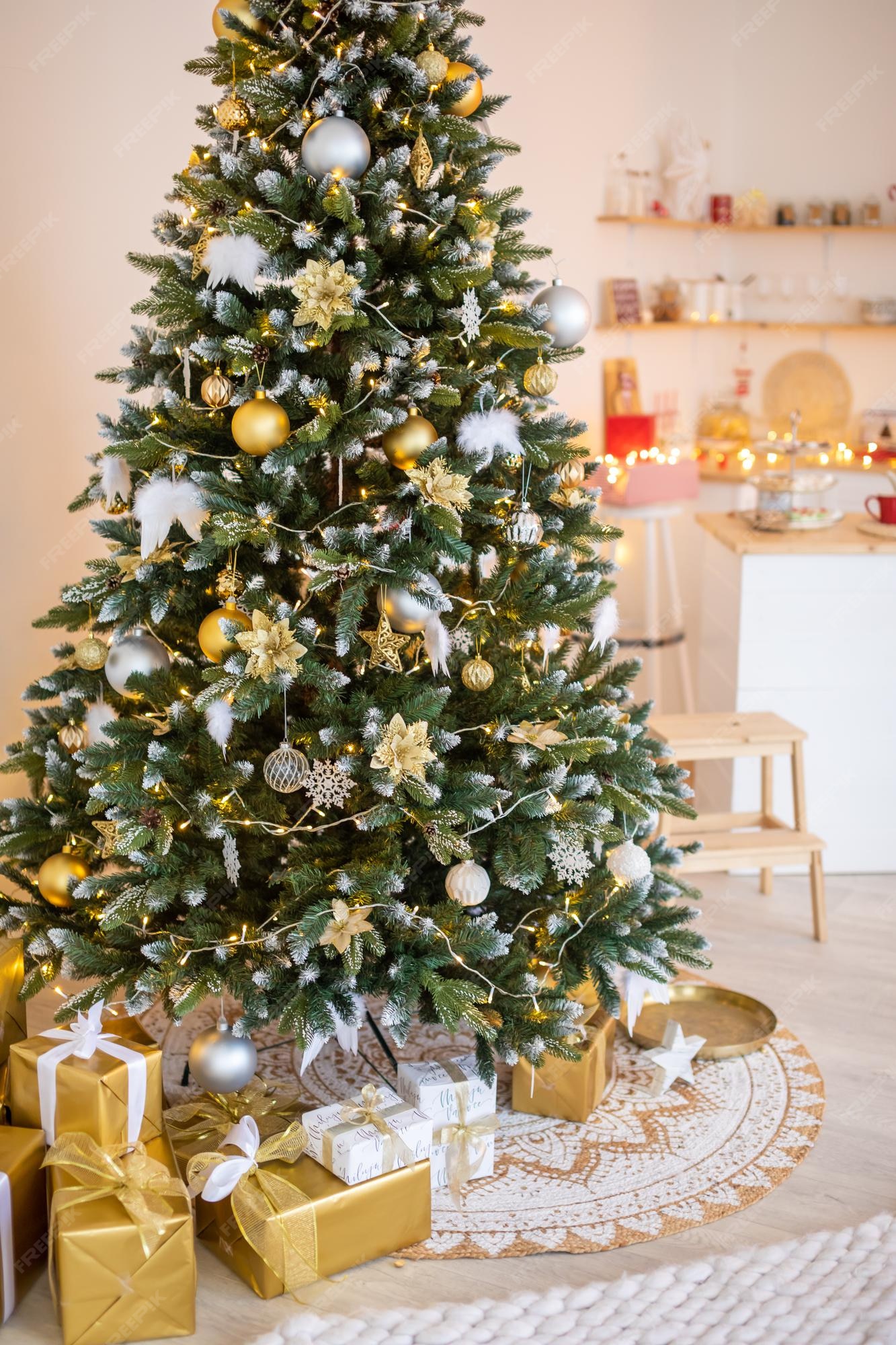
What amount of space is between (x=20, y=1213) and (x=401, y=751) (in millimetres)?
795

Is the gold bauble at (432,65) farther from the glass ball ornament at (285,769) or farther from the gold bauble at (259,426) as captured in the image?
the glass ball ornament at (285,769)

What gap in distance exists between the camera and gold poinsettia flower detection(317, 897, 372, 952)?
68.7 inches

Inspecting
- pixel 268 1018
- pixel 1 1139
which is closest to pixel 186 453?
pixel 268 1018

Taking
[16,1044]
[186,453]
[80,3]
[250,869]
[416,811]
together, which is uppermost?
[80,3]

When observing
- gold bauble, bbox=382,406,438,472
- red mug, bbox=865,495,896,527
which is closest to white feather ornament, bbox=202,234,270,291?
gold bauble, bbox=382,406,438,472

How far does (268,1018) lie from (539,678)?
692 mm

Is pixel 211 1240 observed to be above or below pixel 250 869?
below

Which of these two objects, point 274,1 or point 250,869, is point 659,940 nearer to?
point 250,869

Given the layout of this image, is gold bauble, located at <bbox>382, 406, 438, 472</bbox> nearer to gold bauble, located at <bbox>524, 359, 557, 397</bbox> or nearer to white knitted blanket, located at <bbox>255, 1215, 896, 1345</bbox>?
gold bauble, located at <bbox>524, 359, 557, 397</bbox>

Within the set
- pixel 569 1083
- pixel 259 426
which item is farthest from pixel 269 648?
pixel 569 1083

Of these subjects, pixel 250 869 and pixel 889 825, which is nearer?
pixel 250 869

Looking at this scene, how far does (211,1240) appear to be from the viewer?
177 cm

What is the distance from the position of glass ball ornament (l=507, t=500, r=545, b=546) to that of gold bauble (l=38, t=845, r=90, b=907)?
0.87m

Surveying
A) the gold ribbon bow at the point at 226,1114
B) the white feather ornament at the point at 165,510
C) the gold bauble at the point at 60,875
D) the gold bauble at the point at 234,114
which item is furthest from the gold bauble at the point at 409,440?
the gold ribbon bow at the point at 226,1114
